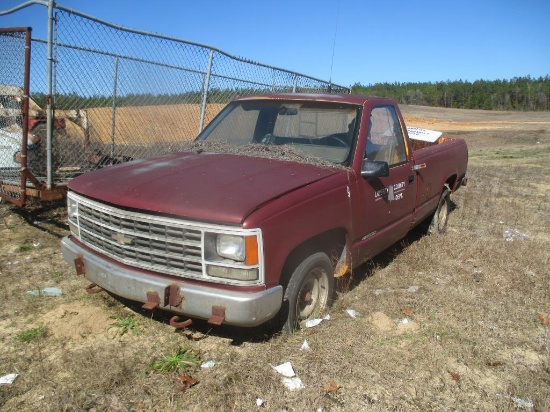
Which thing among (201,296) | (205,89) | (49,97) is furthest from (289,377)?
(205,89)

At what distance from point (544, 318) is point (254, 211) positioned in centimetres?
278

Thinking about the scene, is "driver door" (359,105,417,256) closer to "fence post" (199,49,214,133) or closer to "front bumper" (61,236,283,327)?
"front bumper" (61,236,283,327)

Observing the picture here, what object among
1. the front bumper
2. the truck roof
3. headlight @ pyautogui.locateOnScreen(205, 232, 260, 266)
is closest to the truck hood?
headlight @ pyautogui.locateOnScreen(205, 232, 260, 266)

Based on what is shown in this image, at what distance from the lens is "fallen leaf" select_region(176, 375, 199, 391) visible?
9.42 feet

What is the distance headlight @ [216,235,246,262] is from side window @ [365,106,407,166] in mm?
1745

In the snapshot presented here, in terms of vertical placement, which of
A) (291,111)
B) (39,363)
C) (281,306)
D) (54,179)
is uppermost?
(291,111)

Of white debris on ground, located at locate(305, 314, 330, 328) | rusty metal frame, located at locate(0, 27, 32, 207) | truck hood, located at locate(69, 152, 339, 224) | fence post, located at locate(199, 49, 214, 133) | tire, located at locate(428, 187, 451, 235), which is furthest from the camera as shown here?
fence post, located at locate(199, 49, 214, 133)

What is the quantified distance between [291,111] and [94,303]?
96.5 inches

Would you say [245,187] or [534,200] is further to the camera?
[534,200]

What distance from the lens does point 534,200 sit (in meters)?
8.88

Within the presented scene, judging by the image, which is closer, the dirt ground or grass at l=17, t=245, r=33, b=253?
the dirt ground

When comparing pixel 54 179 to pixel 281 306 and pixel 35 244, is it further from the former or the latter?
pixel 281 306

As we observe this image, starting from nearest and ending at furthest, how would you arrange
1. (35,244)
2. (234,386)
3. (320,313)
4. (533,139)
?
(234,386), (320,313), (35,244), (533,139)

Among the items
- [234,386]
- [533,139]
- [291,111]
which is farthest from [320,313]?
[533,139]
